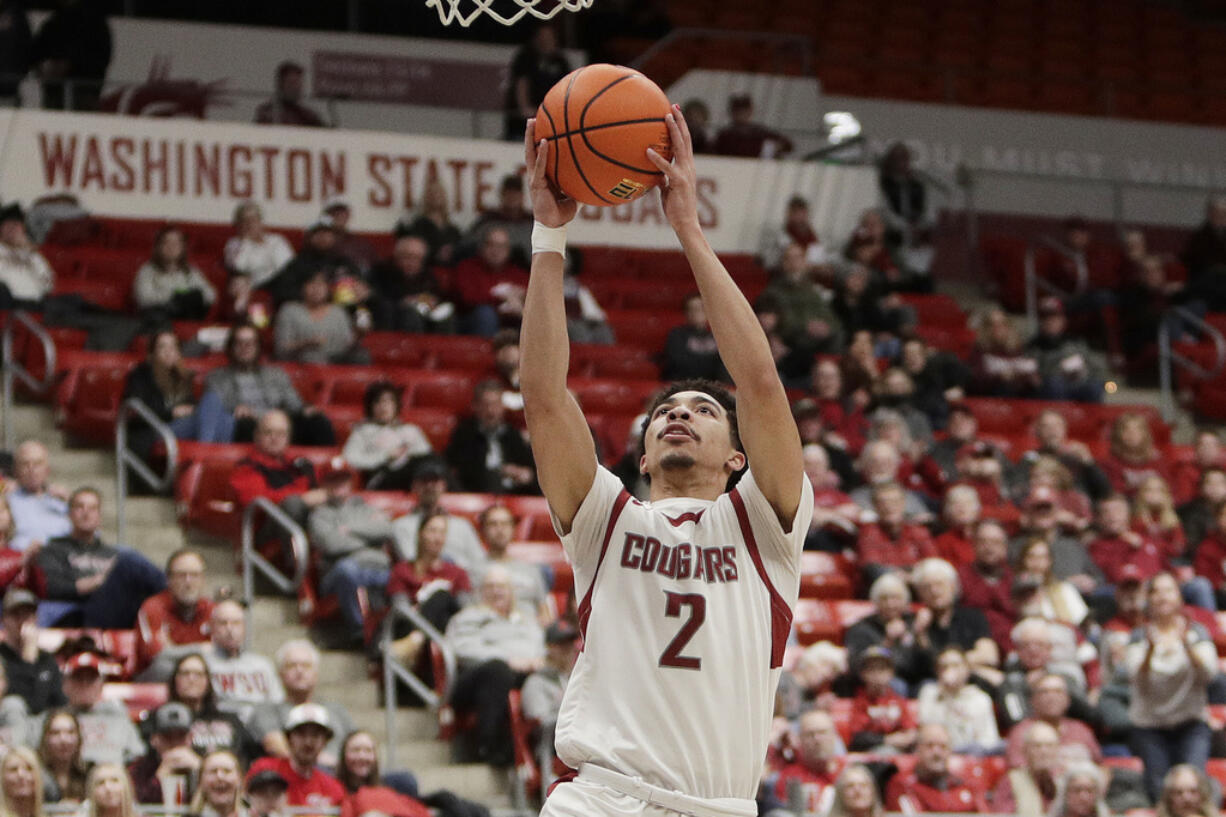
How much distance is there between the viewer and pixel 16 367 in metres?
12.2

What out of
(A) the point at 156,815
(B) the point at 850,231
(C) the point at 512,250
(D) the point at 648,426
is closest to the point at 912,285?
(B) the point at 850,231

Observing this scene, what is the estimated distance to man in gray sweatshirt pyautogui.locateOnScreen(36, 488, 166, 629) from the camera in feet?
32.8

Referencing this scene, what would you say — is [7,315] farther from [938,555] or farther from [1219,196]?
[1219,196]

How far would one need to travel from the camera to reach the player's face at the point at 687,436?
4.77 meters

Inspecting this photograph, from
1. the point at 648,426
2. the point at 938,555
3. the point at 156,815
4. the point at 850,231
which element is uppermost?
the point at 850,231

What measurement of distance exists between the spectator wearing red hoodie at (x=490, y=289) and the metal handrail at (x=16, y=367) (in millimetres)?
2920

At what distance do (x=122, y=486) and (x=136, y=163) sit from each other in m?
4.23

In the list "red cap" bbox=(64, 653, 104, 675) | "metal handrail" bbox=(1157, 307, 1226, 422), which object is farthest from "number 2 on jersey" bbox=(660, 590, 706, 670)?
"metal handrail" bbox=(1157, 307, 1226, 422)

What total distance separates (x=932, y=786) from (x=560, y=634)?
6.53ft

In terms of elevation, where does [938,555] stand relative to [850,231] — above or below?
below

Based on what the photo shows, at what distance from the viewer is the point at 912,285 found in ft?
52.4

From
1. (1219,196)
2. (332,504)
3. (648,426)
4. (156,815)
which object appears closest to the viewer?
(648,426)

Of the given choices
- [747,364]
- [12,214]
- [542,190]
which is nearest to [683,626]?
[747,364]

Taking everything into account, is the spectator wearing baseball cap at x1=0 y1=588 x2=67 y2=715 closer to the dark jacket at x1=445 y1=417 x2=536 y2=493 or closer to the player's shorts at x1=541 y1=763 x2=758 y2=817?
the dark jacket at x1=445 y1=417 x2=536 y2=493
